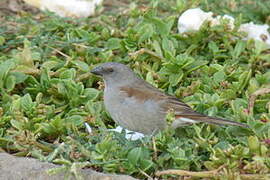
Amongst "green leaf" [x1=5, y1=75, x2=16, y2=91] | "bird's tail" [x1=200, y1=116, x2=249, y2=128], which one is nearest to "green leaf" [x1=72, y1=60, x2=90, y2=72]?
"green leaf" [x1=5, y1=75, x2=16, y2=91]

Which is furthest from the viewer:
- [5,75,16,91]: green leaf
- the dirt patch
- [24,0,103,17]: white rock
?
[24,0,103,17]: white rock

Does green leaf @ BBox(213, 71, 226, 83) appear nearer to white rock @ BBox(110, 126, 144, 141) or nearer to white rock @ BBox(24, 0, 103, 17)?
white rock @ BBox(110, 126, 144, 141)

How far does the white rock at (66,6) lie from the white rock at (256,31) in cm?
174

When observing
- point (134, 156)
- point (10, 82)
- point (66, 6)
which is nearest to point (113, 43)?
point (66, 6)

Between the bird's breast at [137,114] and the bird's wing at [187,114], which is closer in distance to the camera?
the bird's wing at [187,114]

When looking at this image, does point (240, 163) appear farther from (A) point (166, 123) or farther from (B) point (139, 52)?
(B) point (139, 52)

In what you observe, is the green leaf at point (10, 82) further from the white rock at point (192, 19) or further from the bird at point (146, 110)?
the white rock at point (192, 19)

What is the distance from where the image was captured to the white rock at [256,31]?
21.6 ft

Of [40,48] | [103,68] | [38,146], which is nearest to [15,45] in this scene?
[40,48]

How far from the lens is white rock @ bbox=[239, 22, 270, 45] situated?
6594mm

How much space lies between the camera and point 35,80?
5.63 m

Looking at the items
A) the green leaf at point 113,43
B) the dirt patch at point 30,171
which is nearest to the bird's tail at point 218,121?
the dirt patch at point 30,171

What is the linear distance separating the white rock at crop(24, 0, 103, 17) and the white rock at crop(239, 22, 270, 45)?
1.74m

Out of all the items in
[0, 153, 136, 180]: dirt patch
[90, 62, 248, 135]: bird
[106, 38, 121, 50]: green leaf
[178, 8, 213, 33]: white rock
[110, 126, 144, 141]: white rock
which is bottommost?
[110, 126, 144, 141]: white rock
